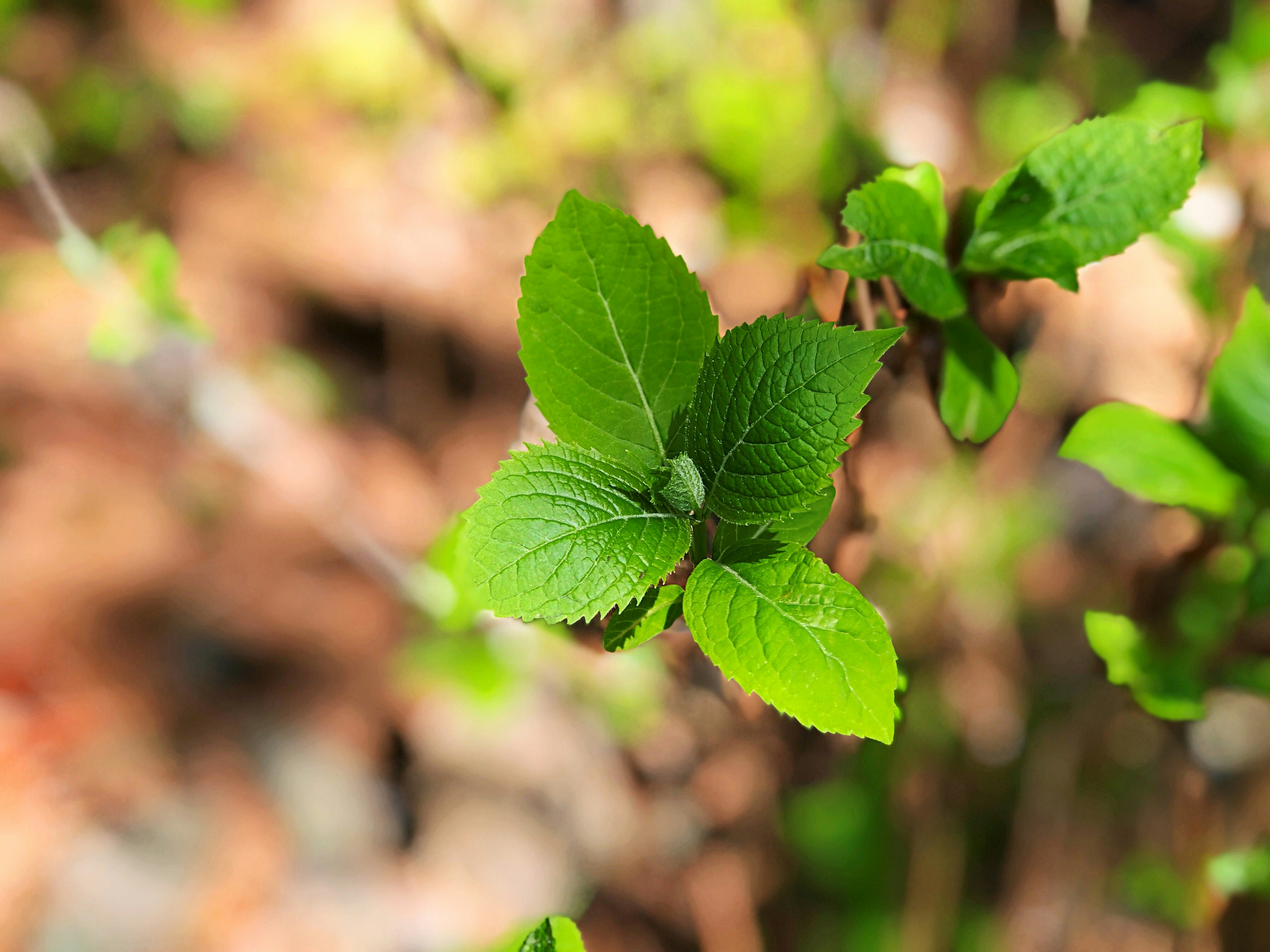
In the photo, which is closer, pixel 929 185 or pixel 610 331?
pixel 610 331

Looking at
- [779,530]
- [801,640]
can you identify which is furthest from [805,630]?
[779,530]

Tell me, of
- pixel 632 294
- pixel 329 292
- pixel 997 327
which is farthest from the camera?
pixel 329 292

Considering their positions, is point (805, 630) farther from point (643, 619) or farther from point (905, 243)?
point (905, 243)

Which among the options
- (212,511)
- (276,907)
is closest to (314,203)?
(212,511)

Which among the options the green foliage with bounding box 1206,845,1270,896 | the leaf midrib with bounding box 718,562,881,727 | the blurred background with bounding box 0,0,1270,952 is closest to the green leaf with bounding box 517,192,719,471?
the leaf midrib with bounding box 718,562,881,727

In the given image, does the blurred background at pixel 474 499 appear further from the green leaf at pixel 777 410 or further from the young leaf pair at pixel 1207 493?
the green leaf at pixel 777 410

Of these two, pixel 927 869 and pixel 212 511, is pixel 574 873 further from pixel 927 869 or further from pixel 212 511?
pixel 212 511
